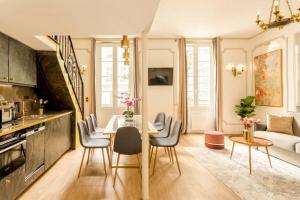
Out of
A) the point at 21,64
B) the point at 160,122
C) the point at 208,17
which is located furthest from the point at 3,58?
the point at 208,17

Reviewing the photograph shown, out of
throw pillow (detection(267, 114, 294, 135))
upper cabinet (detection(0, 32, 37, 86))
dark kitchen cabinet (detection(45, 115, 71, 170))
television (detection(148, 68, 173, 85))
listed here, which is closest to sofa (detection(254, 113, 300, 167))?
throw pillow (detection(267, 114, 294, 135))

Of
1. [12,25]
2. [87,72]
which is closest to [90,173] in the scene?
[12,25]

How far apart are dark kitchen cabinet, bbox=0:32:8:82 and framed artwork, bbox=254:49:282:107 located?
5984mm

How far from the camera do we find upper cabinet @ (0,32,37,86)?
251 cm

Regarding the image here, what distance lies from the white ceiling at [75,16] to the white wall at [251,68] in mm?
4282

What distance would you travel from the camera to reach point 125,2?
1.63m

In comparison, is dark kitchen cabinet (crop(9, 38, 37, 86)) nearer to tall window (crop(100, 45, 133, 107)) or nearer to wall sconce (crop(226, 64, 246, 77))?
tall window (crop(100, 45, 133, 107))

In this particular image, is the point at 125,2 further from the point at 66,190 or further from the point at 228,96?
the point at 228,96

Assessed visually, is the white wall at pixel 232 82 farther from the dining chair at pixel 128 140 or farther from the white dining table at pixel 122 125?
the dining chair at pixel 128 140

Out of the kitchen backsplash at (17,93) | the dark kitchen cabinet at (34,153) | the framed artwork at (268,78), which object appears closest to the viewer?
the dark kitchen cabinet at (34,153)

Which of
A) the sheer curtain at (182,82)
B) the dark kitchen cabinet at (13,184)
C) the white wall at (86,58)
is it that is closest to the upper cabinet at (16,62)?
the dark kitchen cabinet at (13,184)

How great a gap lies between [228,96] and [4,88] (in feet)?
19.9

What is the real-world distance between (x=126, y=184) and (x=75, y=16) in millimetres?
2291

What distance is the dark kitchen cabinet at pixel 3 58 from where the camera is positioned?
96.8 inches
